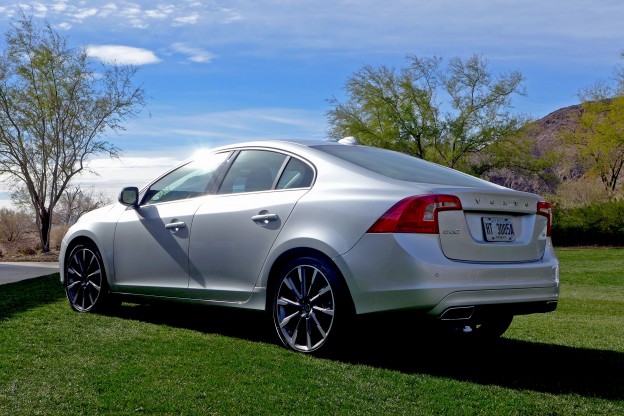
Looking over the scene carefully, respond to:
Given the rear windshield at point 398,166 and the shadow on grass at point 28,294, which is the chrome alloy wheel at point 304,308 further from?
the shadow on grass at point 28,294

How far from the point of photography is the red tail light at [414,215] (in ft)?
16.3

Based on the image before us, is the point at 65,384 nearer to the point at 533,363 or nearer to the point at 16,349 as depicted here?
the point at 16,349

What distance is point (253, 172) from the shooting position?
625cm

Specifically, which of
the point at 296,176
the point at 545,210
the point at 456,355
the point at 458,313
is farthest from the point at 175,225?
the point at 545,210

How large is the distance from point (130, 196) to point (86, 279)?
3.55 ft

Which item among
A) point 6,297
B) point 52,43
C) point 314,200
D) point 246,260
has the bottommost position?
point 6,297

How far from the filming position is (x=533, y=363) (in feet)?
18.0

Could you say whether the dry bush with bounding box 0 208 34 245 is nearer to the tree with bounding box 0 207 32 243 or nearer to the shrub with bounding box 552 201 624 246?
the tree with bounding box 0 207 32 243

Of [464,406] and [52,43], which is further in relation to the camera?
[52,43]

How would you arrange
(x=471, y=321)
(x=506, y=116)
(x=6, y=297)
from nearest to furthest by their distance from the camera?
(x=471, y=321) < (x=6, y=297) < (x=506, y=116)

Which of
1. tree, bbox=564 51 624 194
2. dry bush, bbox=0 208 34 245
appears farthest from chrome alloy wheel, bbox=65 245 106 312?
tree, bbox=564 51 624 194

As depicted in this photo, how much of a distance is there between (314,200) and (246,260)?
2.59 feet

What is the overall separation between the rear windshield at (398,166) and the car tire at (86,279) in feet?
9.05

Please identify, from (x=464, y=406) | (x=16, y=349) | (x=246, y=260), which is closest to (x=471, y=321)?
(x=464, y=406)
